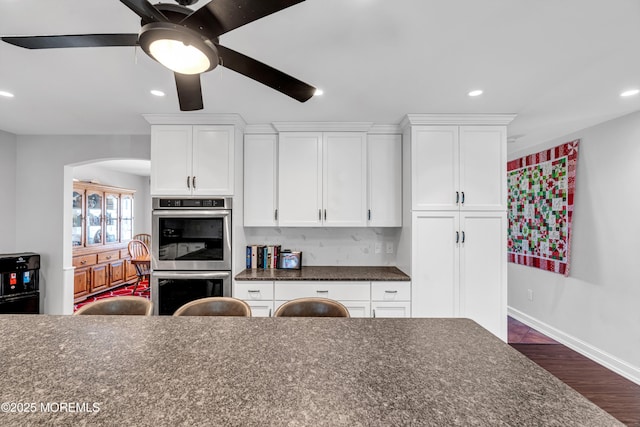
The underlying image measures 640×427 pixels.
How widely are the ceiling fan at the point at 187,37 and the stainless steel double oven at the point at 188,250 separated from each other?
168 cm

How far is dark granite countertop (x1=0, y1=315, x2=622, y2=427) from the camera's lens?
751mm

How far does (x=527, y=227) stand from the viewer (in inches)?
154

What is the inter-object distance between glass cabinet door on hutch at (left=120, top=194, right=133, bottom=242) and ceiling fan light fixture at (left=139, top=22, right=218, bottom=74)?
612 centimetres

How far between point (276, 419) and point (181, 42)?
1.20 metres

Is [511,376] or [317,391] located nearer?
[317,391]

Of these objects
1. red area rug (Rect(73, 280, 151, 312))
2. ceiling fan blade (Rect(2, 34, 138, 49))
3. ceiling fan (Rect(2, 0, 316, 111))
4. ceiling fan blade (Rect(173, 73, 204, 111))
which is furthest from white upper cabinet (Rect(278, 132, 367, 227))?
red area rug (Rect(73, 280, 151, 312))

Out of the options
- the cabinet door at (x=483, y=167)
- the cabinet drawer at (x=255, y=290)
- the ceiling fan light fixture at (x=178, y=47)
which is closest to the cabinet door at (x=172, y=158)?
the cabinet drawer at (x=255, y=290)

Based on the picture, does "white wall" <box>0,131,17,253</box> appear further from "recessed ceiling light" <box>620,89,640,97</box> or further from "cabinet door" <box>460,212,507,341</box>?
"recessed ceiling light" <box>620,89,640,97</box>

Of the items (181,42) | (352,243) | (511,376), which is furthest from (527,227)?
(181,42)

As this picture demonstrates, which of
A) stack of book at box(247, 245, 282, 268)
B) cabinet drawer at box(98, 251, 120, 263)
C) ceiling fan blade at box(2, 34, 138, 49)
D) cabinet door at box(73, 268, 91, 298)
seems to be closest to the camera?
ceiling fan blade at box(2, 34, 138, 49)

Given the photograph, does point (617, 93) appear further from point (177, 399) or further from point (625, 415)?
point (177, 399)

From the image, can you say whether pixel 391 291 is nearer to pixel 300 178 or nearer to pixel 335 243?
pixel 335 243

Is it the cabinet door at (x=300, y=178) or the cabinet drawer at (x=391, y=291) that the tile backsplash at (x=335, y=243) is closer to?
the cabinet door at (x=300, y=178)

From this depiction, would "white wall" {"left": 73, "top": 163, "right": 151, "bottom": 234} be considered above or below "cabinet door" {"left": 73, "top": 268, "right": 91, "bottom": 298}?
above
